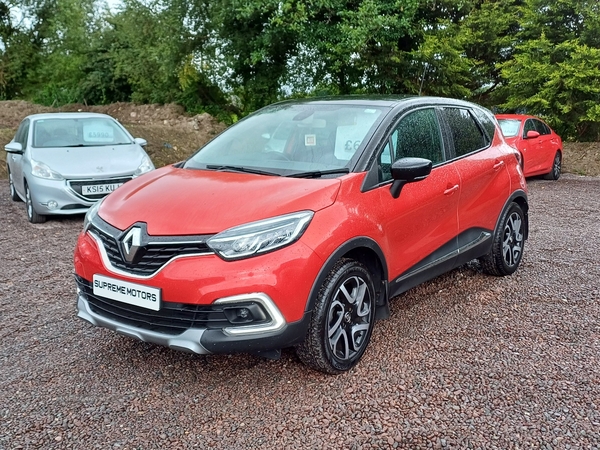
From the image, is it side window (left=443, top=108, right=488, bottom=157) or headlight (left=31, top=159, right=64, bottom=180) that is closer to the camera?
side window (left=443, top=108, right=488, bottom=157)

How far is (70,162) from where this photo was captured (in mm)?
7664

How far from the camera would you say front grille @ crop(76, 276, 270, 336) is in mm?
2925

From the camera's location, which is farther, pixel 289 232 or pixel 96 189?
pixel 96 189

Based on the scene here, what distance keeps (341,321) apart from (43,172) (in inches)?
225

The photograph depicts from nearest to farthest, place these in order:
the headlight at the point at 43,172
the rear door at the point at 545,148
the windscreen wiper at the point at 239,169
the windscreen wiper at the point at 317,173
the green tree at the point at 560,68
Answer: the windscreen wiper at the point at 317,173 < the windscreen wiper at the point at 239,169 < the headlight at the point at 43,172 < the rear door at the point at 545,148 < the green tree at the point at 560,68

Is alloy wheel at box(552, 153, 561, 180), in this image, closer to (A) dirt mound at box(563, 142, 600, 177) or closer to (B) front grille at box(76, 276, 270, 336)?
(A) dirt mound at box(563, 142, 600, 177)

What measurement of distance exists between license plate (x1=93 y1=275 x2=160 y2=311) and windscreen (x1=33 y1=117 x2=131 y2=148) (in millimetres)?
5676

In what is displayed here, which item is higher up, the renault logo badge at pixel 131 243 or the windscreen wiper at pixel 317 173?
the windscreen wiper at pixel 317 173

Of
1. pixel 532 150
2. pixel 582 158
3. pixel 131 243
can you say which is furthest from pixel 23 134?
pixel 582 158

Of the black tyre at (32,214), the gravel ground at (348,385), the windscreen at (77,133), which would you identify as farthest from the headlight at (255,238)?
the windscreen at (77,133)

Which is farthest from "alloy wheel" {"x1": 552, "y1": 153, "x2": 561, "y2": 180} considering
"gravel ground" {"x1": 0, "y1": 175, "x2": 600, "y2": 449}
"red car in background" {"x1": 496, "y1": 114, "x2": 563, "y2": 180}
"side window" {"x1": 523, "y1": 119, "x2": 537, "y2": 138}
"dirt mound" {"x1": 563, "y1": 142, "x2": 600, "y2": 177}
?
"gravel ground" {"x1": 0, "y1": 175, "x2": 600, "y2": 449}

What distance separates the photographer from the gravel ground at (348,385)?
2.77 m

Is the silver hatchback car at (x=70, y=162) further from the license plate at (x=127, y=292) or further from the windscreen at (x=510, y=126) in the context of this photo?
the windscreen at (x=510, y=126)

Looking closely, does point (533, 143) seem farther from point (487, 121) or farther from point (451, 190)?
point (451, 190)
